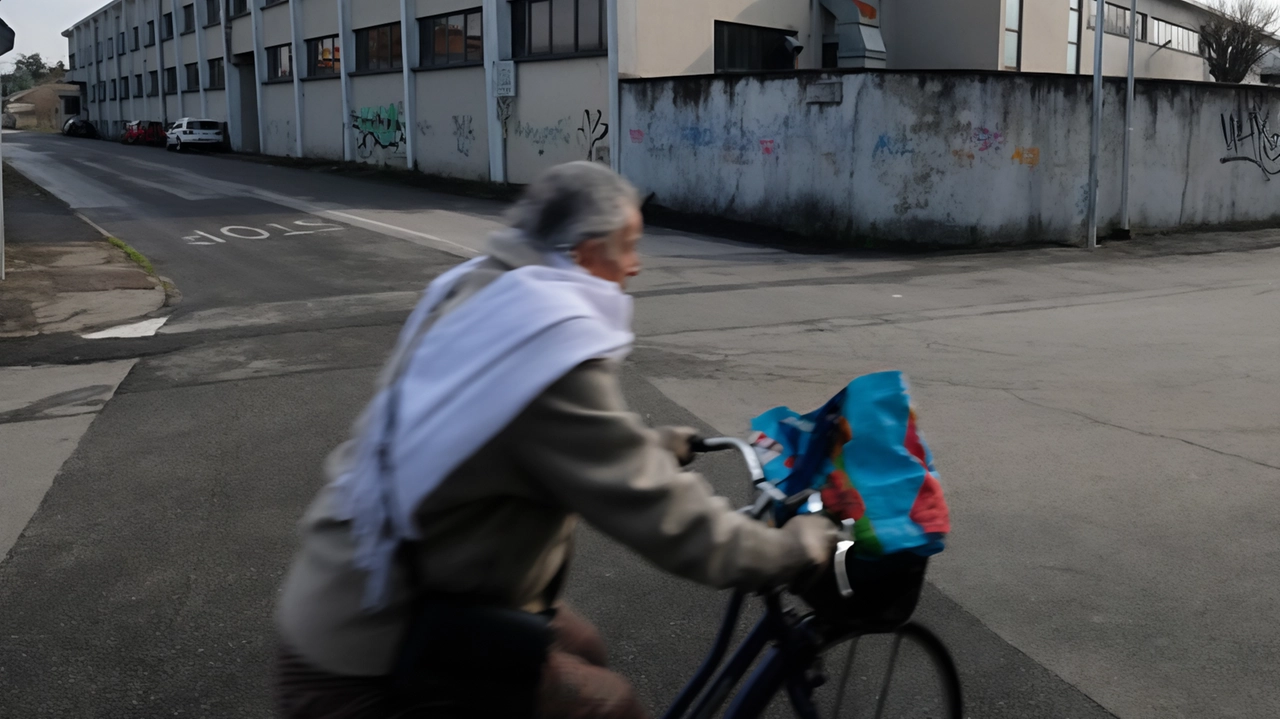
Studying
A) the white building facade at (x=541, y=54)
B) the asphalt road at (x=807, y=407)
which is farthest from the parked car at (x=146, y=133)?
the asphalt road at (x=807, y=407)

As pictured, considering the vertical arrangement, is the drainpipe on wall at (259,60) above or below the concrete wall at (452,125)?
above

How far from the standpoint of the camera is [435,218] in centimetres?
2202

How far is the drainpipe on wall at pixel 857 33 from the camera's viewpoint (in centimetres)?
2836

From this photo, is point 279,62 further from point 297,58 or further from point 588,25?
point 588,25

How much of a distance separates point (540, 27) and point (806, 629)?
2711 cm

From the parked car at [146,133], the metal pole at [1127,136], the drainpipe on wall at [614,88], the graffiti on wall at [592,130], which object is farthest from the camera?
the parked car at [146,133]

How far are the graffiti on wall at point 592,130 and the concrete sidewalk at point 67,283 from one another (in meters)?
10.7

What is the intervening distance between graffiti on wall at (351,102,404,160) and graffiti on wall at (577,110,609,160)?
9696mm

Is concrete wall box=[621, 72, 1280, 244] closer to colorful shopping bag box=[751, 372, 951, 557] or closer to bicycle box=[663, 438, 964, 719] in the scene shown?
bicycle box=[663, 438, 964, 719]

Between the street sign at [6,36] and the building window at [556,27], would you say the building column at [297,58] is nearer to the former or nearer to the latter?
the building window at [556,27]

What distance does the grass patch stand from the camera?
1524cm

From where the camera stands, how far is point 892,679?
2.82 metres

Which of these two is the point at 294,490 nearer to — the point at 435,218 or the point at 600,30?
the point at 435,218

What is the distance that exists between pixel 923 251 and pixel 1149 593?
14.9m
